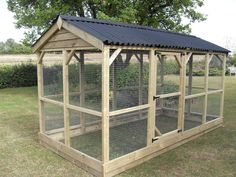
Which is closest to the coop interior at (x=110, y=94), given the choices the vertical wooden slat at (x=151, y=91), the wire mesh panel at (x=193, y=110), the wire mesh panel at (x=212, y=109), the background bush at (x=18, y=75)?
the vertical wooden slat at (x=151, y=91)

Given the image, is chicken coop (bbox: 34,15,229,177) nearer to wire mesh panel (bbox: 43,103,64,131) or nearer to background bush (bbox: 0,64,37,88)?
wire mesh panel (bbox: 43,103,64,131)

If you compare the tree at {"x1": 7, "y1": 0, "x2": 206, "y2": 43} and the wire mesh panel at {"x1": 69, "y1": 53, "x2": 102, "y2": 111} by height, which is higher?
the tree at {"x1": 7, "y1": 0, "x2": 206, "y2": 43}

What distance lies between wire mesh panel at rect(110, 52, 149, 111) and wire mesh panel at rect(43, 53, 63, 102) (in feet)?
3.53

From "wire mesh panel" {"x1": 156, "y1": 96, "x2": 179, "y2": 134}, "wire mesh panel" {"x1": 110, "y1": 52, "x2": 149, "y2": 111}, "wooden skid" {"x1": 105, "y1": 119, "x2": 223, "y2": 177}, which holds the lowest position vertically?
"wooden skid" {"x1": 105, "y1": 119, "x2": 223, "y2": 177}

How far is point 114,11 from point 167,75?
5517 millimetres

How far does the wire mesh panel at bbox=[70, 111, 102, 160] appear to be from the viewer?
4.74 metres

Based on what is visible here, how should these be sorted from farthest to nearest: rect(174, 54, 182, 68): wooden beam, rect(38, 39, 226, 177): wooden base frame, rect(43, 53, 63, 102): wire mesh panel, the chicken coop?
rect(174, 54, 182, 68): wooden beam → rect(43, 53, 63, 102): wire mesh panel → the chicken coop → rect(38, 39, 226, 177): wooden base frame

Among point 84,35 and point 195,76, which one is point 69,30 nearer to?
point 84,35

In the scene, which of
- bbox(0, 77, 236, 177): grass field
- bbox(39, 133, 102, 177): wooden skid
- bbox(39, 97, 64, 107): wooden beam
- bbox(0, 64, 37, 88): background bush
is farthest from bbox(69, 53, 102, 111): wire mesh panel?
bbox(0, 64, 37, 88): background bush

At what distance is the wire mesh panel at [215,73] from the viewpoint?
645 centimetres

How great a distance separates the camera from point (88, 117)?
563cm

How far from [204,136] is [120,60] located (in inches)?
117

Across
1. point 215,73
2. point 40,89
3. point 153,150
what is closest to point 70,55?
point 40,89

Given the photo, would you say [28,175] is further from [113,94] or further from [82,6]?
[82,6]
